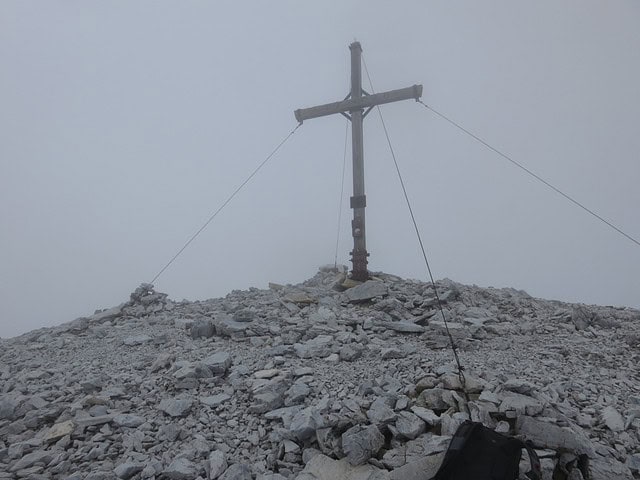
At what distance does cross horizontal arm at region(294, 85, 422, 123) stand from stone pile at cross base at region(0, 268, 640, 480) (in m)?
5.47

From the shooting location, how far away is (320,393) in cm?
475

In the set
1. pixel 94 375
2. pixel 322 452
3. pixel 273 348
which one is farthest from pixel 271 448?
pixel 94 375

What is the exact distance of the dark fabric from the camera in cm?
291

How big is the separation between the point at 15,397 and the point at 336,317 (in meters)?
5.43

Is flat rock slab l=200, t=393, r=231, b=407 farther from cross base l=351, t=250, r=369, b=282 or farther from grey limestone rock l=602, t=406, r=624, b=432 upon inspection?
cross base l=351, t=250, r=369, b=282

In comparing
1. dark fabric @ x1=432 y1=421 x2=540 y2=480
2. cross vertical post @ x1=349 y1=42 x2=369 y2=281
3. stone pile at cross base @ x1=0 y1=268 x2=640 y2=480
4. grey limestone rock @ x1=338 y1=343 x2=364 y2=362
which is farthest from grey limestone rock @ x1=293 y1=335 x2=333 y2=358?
cross vertical post @ x1=349 y1=42 x2=369 y2=281

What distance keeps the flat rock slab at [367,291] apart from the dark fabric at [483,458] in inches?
212

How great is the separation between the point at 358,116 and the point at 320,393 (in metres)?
7.73

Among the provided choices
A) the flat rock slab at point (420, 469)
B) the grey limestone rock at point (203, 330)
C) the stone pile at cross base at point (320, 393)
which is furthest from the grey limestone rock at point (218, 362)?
the flat rock slab at point (420, 469)

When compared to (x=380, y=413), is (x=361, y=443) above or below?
below

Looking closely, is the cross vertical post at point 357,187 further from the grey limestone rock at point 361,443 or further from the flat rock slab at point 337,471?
the flat rock slab at point 337,471

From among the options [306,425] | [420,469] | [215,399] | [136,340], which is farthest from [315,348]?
[136,340]

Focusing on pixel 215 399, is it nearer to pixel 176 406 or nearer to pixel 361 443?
pixel 176 406

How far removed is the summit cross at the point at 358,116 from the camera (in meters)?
9.66
